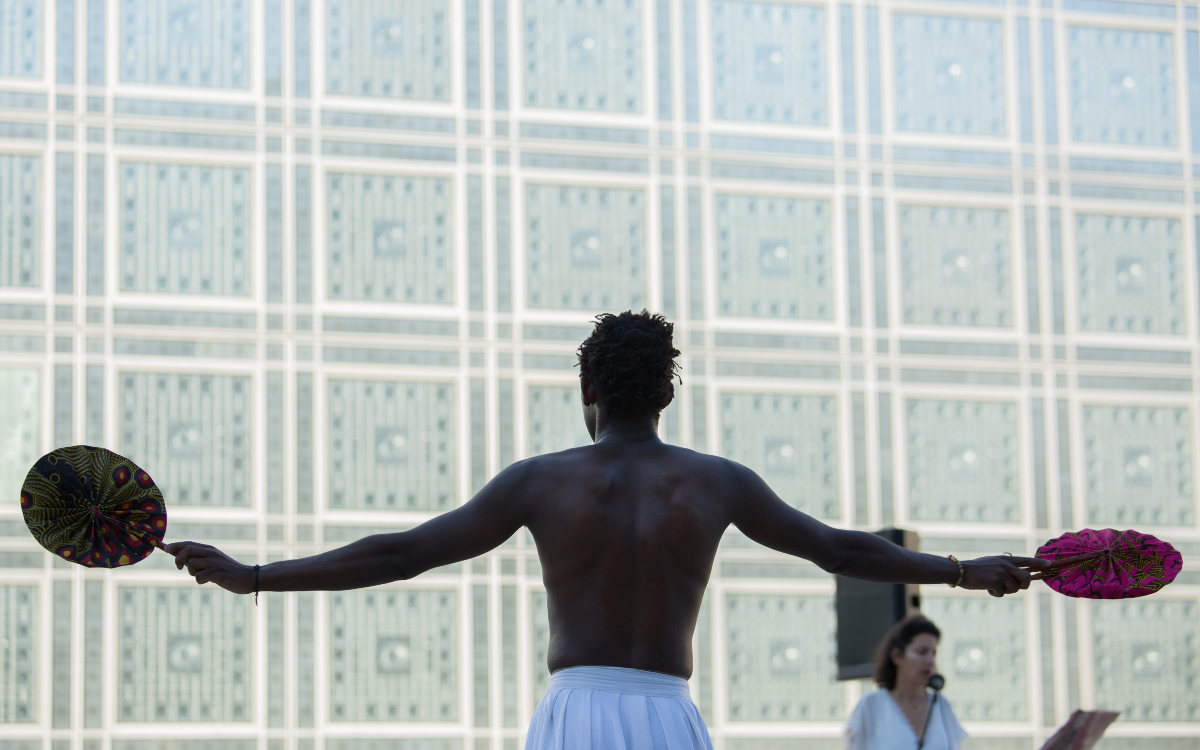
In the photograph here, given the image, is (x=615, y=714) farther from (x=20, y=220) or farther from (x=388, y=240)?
(x=20, y=220)

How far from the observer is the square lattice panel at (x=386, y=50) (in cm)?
1574

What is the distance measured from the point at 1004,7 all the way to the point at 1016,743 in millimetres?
7868

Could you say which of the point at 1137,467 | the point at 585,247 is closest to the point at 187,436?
the point at 585,247

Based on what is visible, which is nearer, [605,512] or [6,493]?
[605,512]

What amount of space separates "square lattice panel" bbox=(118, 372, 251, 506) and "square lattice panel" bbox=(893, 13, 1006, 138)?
25.2ft

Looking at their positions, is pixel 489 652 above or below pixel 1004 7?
below

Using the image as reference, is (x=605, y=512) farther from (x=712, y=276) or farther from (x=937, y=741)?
(x=712, y=276)

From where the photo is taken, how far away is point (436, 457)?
15117 millimetres

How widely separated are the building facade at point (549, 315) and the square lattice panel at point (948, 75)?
39 mm

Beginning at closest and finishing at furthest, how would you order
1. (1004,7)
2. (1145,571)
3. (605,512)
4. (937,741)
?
(605,512), (1145,571), (937,741), (1004,7)

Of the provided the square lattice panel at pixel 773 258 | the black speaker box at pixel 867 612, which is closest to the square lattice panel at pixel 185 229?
the square lattice panel at pixel 773 258

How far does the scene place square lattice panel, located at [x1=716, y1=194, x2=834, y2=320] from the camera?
16.1 m

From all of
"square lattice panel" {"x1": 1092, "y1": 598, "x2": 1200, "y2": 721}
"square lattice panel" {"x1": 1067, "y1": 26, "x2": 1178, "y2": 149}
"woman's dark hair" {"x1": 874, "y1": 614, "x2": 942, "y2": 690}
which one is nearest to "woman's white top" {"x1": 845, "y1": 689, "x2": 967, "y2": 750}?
"woman's dark hair" {"x1": 874, "y1": 614, "x2": 942, "y2": 690}

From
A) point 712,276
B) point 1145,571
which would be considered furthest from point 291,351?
point 1145,571
